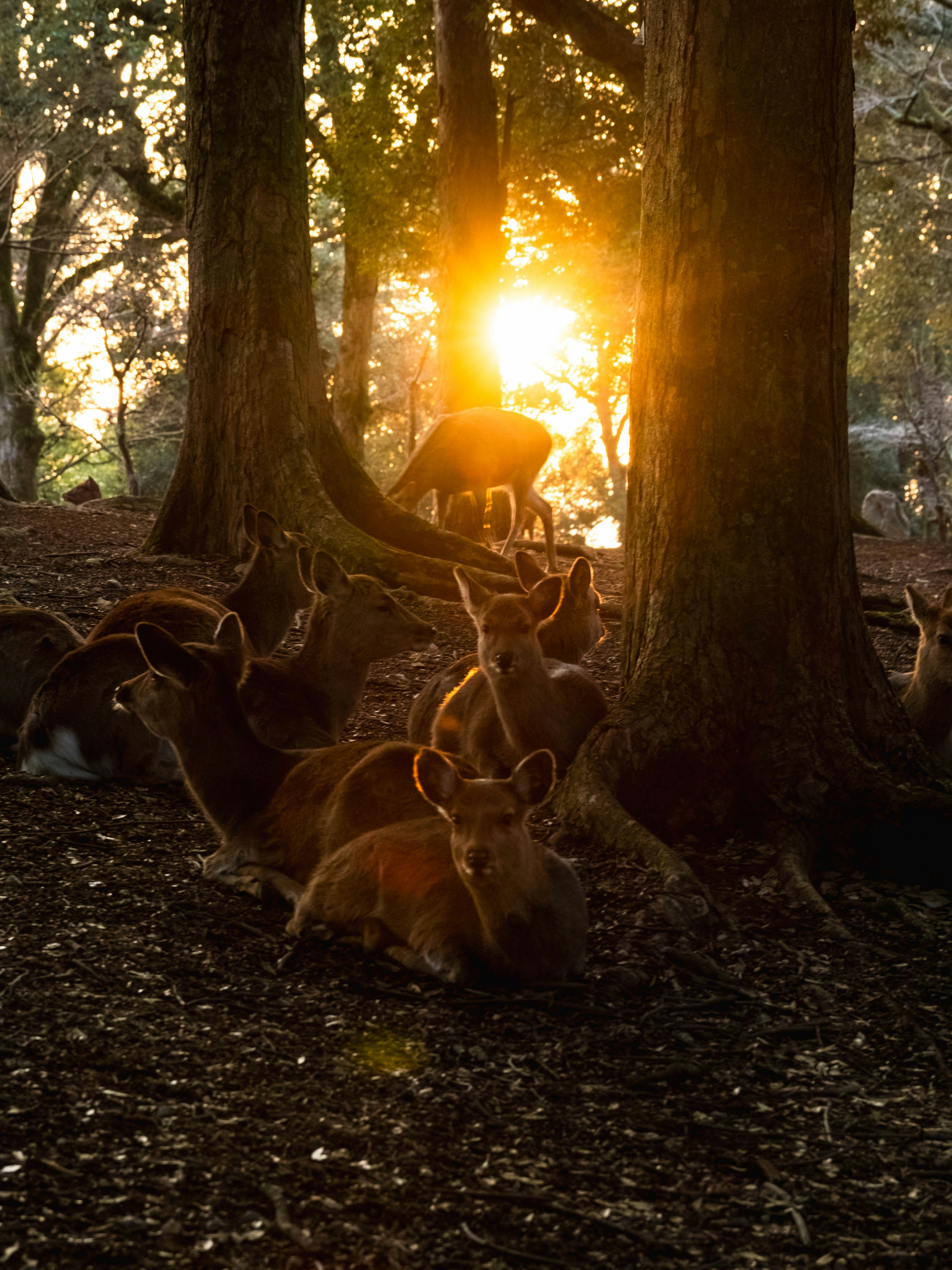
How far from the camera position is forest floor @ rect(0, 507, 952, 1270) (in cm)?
314

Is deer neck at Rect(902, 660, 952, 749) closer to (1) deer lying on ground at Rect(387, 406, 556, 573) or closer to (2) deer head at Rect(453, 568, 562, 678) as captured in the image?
(2) deer head at Rect(453, 568, 562, 678)

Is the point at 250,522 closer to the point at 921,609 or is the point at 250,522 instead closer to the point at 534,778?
the point at 921,609

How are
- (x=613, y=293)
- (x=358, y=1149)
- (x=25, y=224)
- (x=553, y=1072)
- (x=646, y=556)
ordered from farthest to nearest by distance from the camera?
(x=25, y=224)
(x=613, y=293)
(x=646, y=556)
(x=553, y=1072)
(x=358, y=1149)

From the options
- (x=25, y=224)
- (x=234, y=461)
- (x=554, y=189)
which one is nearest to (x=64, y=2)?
(x=25, y=224)

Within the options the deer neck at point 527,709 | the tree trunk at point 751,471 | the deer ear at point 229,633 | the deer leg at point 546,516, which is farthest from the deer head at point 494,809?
the deer leg at point 546,516

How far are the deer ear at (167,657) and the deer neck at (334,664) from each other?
146 cm

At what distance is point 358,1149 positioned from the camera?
3.49 metres

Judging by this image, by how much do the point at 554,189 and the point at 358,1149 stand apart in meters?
19.8

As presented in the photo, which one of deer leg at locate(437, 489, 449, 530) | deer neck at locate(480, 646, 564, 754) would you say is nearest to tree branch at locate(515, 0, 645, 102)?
deer leg at locate(437, 489, 449, 530)

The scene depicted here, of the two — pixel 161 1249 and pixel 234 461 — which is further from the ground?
pixel 234 461

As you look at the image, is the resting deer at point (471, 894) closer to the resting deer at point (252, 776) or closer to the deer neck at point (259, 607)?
the resting deer at point (252, 776)

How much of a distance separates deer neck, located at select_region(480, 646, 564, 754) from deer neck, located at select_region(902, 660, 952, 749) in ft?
6.23

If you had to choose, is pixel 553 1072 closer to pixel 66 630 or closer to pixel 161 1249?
pixel 161 1249

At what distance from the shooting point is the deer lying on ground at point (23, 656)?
304 inches
